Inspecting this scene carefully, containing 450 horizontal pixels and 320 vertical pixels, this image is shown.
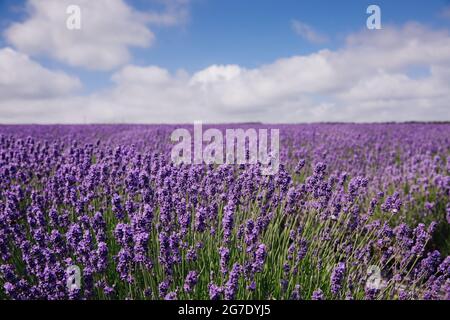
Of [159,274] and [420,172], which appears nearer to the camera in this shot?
[159,274]

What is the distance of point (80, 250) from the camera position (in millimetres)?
2010

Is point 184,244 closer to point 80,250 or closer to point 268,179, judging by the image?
point 80,250

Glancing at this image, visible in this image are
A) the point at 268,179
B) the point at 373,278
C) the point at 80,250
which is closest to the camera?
the point at 80,250

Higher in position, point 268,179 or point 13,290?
point 268,179

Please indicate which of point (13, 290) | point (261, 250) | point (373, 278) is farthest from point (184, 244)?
point (373, 278)

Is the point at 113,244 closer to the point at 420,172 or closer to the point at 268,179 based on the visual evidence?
the point at 268,179

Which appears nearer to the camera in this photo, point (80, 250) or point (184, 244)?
point (80, 250)

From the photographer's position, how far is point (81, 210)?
8.45 ft

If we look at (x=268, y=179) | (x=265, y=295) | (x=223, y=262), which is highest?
→ (x=268, y=179)

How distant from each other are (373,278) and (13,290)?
1848mm

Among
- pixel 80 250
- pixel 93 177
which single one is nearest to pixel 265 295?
pixel 80 250
